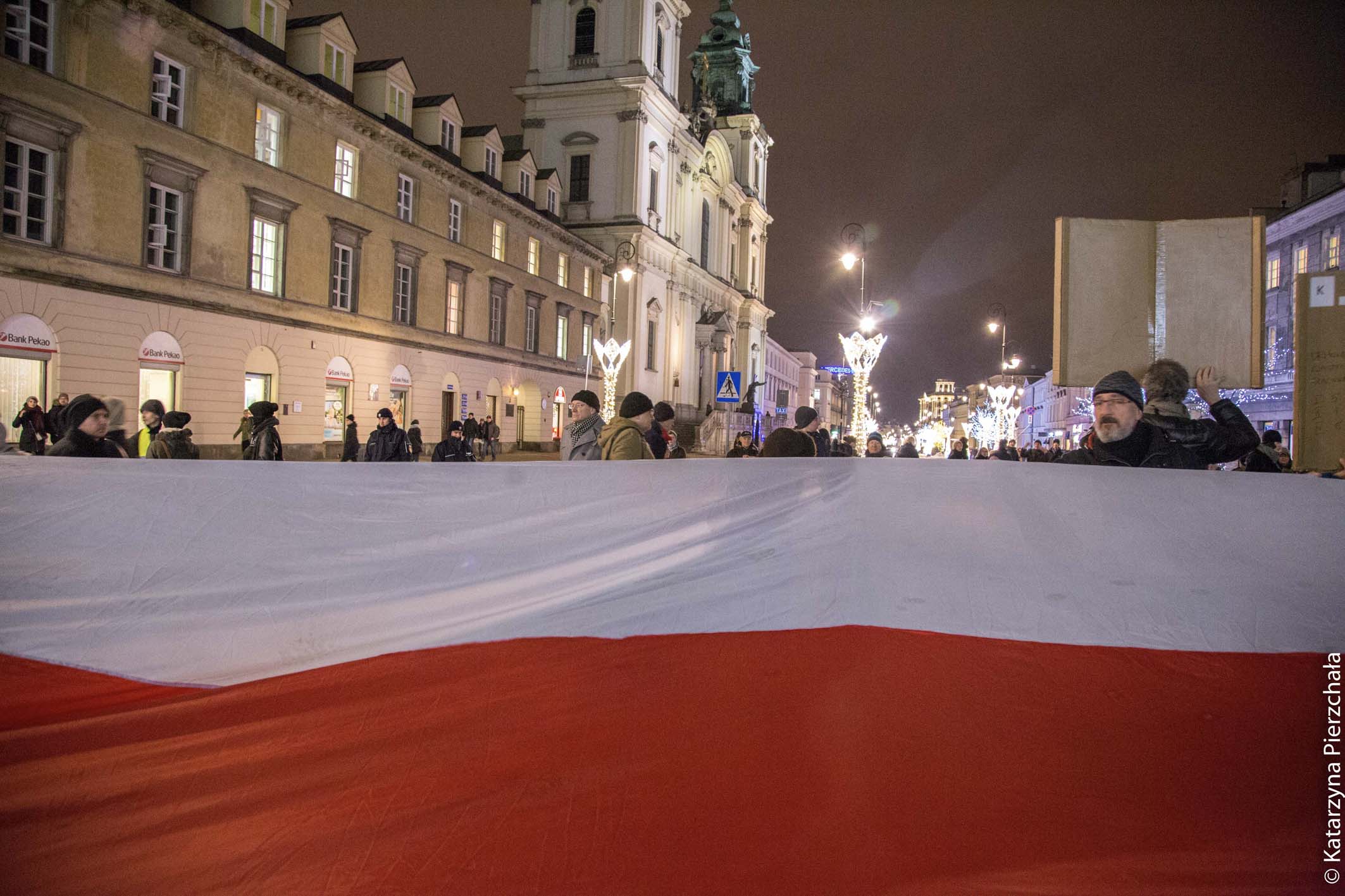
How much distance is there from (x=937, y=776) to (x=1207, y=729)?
911mm

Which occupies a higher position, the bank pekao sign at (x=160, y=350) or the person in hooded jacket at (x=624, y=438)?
the bank pekao sign at (x=160, y=350)

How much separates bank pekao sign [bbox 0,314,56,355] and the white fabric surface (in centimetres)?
1686

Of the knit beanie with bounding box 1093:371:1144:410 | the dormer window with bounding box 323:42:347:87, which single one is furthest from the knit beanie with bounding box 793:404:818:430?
the dormer window with bounding box 323:42:347:87

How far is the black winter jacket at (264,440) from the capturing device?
966cm

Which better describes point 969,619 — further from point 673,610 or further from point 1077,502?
point 673,610

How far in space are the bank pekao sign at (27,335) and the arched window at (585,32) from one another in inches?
1629

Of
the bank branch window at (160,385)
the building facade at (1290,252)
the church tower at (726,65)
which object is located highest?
the church tower at (726,65)

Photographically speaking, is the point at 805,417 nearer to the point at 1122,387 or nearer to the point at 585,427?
the point at 585,427

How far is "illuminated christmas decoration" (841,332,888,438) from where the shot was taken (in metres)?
24.2

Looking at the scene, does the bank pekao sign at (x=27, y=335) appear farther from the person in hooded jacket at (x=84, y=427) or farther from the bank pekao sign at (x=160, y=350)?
the person in hooded jacket at (x=84, y=427)

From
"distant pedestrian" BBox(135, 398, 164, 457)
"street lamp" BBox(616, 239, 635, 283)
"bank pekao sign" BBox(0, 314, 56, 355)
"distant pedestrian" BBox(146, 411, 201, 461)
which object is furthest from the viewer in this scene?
"street lamp" BBox(616, 239, 635, 283)

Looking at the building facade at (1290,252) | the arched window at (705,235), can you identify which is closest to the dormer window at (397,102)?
the building facade at (1290,252)

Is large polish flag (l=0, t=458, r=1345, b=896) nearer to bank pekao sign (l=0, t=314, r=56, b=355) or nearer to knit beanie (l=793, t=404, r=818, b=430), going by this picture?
knit beanie (l=793, t=404, r=818, b=430)

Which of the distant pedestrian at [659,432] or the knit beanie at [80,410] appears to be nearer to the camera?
the knit beanie at [80,410]
